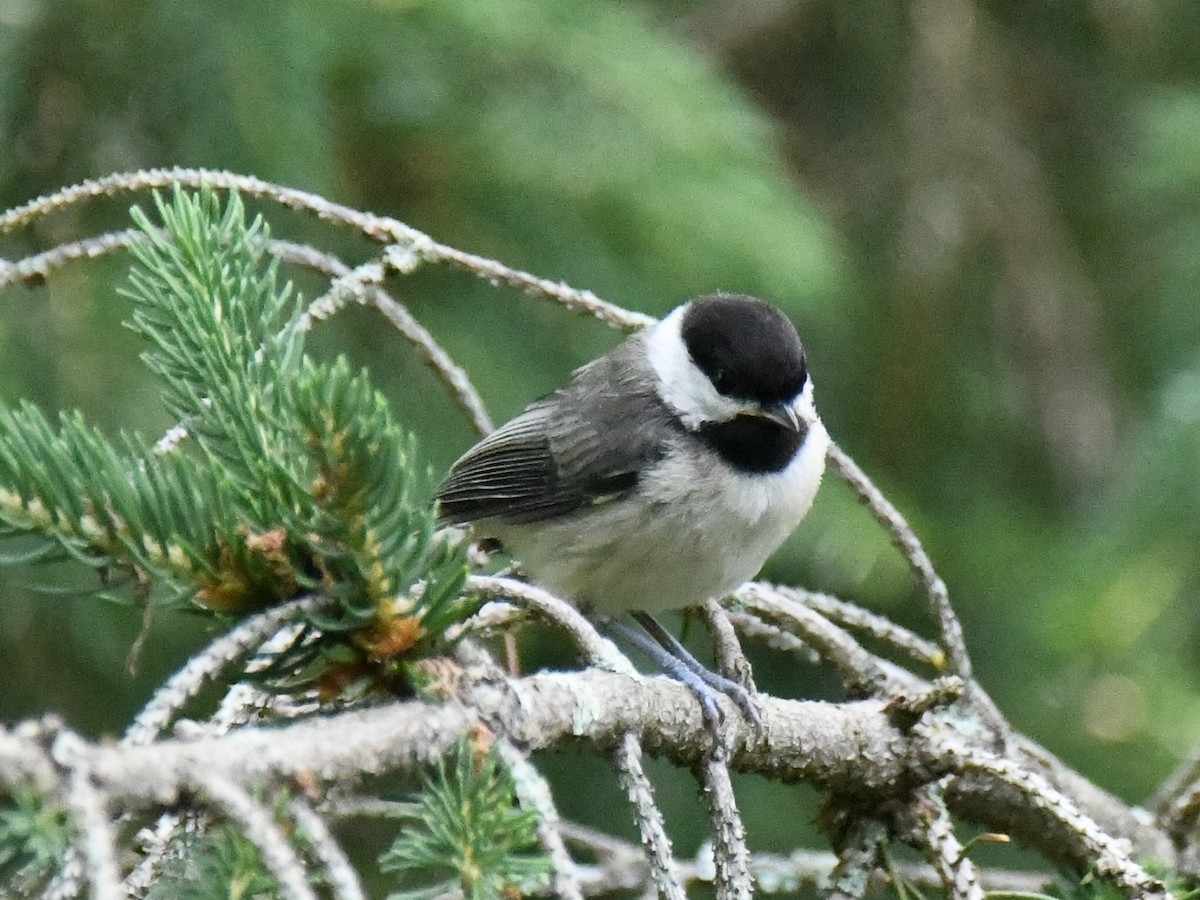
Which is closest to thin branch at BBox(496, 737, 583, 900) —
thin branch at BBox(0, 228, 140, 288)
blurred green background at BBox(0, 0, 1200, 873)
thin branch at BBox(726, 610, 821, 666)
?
thin branch at BBox(0, 228, 140, 288)

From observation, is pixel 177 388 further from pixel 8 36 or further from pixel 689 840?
pixel 689 840

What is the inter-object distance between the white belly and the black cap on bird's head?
0.33ft

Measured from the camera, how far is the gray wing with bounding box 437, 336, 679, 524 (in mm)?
2277

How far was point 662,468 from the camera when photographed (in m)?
2.19

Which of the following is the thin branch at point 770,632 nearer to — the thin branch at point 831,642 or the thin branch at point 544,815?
the thin branch at point 831,642

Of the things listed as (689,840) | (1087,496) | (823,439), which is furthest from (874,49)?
(689,840)

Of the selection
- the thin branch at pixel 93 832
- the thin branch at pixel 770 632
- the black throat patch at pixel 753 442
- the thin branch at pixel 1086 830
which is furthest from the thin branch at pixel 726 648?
the thin branch at pixel 93 832

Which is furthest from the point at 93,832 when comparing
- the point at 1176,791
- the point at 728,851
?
the point at 1176,791

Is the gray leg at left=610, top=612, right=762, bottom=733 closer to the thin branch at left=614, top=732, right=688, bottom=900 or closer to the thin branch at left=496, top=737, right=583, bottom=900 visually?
the thin branch at left=614, top=732, right=688, bottom=900

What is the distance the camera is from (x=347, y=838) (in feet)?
8.44

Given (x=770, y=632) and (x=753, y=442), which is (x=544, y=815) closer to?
(x=770, y=632)

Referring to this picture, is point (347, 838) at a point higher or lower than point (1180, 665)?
lower

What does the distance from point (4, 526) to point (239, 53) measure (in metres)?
1.49

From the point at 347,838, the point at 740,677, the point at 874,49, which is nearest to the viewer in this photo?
the point at 740,677
